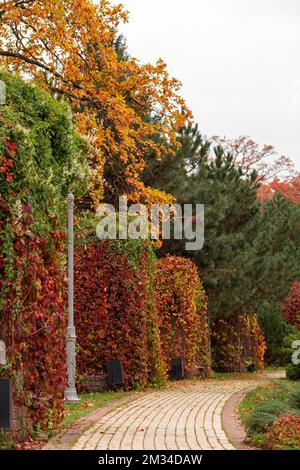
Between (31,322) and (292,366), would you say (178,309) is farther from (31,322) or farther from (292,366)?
(31,322)

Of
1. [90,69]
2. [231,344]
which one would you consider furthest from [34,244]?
[231,344]

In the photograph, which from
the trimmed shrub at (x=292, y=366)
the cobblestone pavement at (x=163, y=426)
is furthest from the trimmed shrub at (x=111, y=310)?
Result: the trimmed shrub at (x=292, y=366)

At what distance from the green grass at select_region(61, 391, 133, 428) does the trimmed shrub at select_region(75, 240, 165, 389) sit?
753 millimetres

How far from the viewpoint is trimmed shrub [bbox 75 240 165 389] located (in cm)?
1656

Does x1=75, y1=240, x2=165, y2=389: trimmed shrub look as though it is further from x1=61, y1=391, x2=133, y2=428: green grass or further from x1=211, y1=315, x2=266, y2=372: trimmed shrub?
x1=211, y1=315, x2=266, y2=372: trimmed shrub

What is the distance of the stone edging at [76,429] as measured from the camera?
8.93 m

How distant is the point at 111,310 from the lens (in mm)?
16812

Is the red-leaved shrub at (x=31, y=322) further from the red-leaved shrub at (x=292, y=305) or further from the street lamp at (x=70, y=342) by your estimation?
the red-leaved shrub at (x=292, y=305)

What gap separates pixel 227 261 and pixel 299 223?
43.9 ft

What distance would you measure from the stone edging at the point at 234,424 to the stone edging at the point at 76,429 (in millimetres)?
1764

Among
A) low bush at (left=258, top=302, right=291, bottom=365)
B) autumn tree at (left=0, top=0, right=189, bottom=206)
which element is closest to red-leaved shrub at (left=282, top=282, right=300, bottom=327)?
low bush at (left=258, top=302, right=291, bottom=365)
